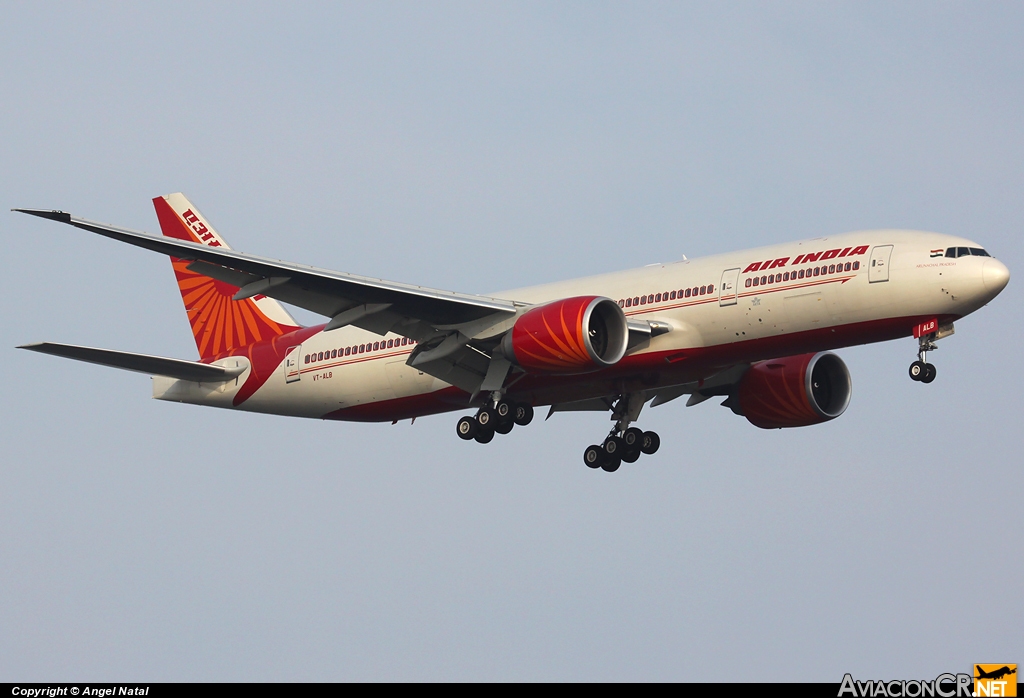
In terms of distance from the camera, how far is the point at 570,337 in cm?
3922

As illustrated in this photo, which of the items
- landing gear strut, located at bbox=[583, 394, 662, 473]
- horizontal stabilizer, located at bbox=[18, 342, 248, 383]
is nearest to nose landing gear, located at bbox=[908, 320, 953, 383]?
landing gear strut, located at bbox=[583, 394, 662, 473]

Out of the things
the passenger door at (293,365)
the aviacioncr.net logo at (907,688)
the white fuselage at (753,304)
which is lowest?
the aviacioncr.net logo at (907,688)

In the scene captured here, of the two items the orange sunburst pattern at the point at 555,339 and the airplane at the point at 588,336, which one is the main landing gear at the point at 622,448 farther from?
the orange sunburst pattern at the point at 555,339

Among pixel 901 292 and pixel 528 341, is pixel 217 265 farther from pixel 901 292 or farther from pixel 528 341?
pixel 901 292

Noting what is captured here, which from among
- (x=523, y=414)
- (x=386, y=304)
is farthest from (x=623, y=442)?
(x=386, y=304)

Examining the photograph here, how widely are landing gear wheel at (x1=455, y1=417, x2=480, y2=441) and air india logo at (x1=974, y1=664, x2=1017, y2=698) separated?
15.5 m

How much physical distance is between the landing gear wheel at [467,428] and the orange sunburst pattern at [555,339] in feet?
11.8

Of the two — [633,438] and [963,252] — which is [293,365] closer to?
[633,438]

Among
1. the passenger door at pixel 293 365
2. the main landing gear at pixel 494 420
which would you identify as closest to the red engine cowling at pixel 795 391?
the main landing gear at pixel 494 420

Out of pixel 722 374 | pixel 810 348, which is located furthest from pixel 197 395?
pixel 810 348

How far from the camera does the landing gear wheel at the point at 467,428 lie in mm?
43219

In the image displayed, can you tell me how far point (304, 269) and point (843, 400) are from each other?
58.3ft

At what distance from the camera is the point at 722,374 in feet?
153

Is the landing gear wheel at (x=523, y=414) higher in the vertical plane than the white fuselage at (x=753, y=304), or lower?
lower
